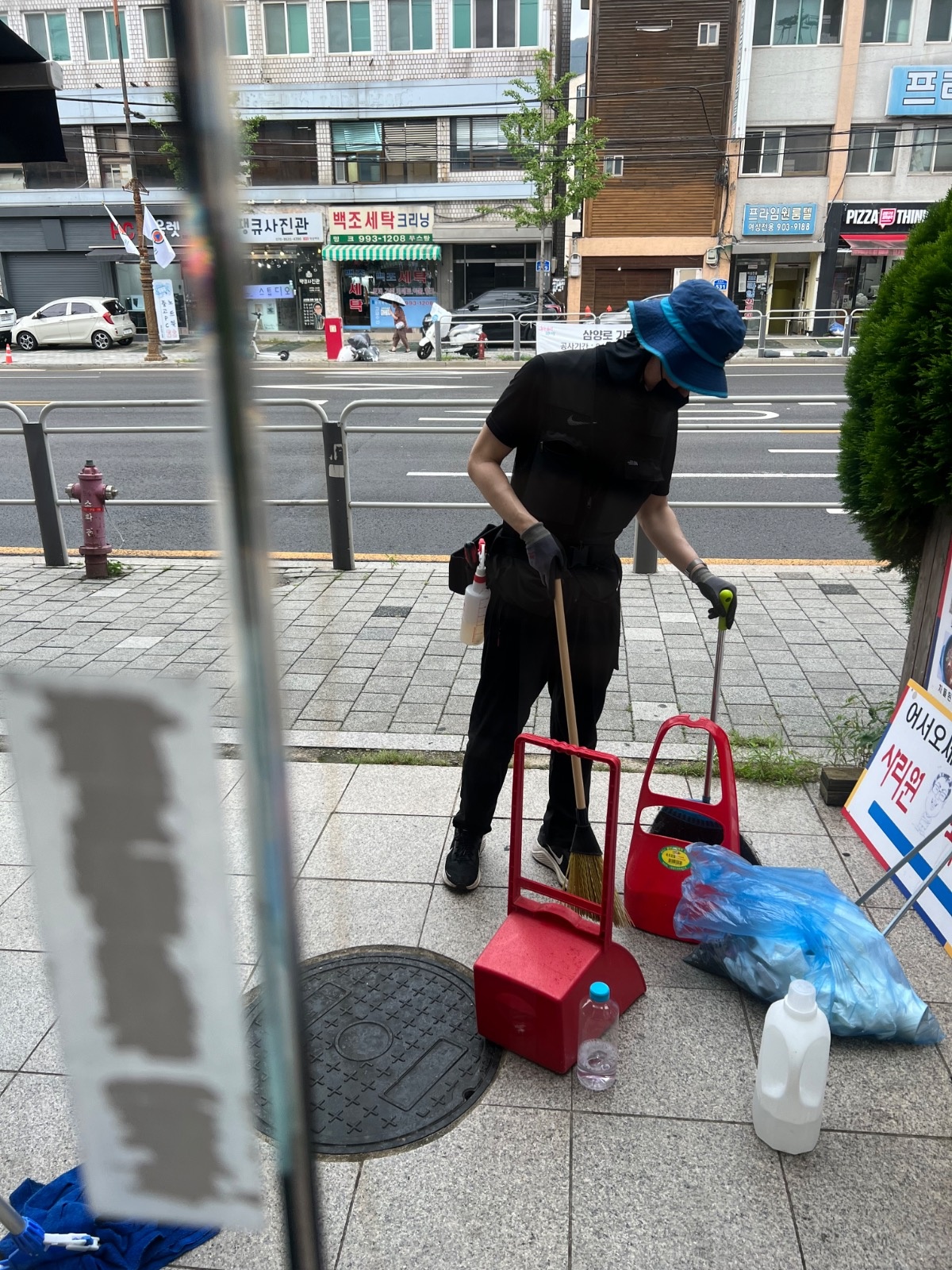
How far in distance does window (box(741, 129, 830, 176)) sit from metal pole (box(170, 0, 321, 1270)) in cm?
A: 3082

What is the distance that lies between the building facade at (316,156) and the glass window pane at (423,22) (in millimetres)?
68

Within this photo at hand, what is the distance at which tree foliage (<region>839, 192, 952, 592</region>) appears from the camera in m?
2.74

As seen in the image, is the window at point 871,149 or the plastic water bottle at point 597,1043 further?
the window at point 871,149

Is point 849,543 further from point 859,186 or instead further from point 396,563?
point 859,186

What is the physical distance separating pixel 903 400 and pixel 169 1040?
2987mm

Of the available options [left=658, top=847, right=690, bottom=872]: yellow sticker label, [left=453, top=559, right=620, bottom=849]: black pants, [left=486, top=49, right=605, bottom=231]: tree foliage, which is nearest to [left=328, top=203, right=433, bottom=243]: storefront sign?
[left=486, top=49, right=605, bottom=231]: tree foliage

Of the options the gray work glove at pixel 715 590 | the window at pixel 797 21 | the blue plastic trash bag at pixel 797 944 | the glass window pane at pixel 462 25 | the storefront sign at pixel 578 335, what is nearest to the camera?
the blue plastic trash bag at pixel 797 944

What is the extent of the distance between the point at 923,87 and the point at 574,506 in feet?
101

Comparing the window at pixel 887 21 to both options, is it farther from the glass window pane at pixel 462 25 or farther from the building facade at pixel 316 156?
the glass window pane at pixel 462 25

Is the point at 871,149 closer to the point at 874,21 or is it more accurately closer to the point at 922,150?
the point at 922,150

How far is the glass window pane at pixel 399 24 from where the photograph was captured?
1037 centimetres

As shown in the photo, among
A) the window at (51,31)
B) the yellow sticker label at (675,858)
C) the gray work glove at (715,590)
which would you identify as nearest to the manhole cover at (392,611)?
the gray work glove at (715,590)

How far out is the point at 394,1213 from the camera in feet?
6.19

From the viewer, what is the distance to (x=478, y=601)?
2.94 m
